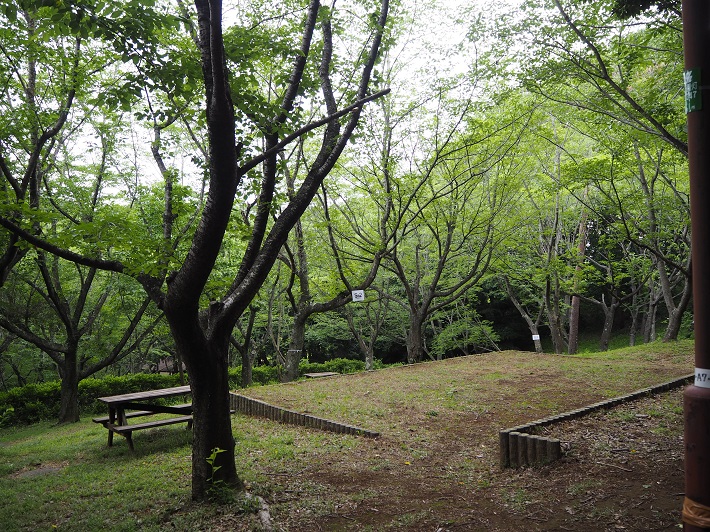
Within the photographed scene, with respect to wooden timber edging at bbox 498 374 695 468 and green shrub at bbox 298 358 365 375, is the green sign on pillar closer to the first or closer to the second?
A: wooden timber edging at bbox 498 374 695 468

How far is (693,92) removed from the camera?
178 cm

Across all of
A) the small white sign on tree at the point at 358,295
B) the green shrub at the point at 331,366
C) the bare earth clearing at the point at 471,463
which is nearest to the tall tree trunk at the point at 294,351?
the small white sign on tree at the point at 358,295

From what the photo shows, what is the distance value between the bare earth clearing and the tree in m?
0.81

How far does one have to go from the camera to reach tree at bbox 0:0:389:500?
3719 mm

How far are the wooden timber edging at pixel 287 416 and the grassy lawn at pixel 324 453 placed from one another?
0.15 metres

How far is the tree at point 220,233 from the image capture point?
12.2 ft

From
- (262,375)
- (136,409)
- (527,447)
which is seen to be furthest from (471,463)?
(262,375)

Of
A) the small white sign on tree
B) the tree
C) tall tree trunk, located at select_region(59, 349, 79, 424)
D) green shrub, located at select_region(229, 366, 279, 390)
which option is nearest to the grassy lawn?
the tree

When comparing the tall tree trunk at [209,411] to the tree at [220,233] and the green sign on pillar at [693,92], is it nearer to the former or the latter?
the tree at [220,233]

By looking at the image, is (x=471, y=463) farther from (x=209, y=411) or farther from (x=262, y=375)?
(x=262, y=375)

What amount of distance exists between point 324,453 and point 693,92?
5.11 m

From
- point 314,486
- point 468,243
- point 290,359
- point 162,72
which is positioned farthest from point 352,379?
point 468,243

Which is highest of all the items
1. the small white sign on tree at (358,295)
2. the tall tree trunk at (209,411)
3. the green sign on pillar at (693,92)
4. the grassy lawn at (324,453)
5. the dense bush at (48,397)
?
the green sign on pillar at (693,92)

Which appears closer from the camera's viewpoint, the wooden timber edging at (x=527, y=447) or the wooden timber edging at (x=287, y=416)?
the wooden timber edging at (x=527, y=447)
